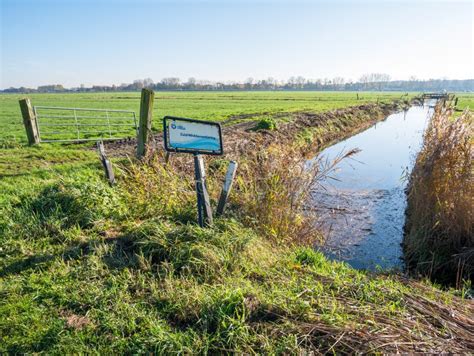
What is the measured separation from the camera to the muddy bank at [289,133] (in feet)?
33.9

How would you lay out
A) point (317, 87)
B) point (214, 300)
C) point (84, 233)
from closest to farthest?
point (214, 300), point (84, 233), point (317, 87)

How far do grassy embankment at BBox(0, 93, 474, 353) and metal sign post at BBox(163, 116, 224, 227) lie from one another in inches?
35.0

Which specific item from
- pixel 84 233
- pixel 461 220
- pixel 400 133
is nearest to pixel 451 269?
pixel 461 220

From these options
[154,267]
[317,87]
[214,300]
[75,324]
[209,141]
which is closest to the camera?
[75,324]

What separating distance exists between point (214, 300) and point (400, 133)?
79.7 feet

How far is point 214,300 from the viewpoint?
3283 mm

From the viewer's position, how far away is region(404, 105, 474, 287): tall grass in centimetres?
555

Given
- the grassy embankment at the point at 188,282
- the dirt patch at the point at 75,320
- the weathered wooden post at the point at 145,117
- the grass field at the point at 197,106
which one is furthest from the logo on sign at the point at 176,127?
the grass field at the point at 197,106

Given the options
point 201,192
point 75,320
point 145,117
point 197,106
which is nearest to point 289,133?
point 145,117

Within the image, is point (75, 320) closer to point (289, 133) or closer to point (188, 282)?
point (188, 282)

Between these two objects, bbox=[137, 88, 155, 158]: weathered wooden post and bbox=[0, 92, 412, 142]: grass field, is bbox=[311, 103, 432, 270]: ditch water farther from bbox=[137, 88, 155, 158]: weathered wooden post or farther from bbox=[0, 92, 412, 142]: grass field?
bbox=[0, 92, 412, 142]: grass field

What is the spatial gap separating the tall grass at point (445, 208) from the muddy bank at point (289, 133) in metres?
2.57

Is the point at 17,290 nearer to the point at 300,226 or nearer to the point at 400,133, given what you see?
the point at 300,226

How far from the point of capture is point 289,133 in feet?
54.2
